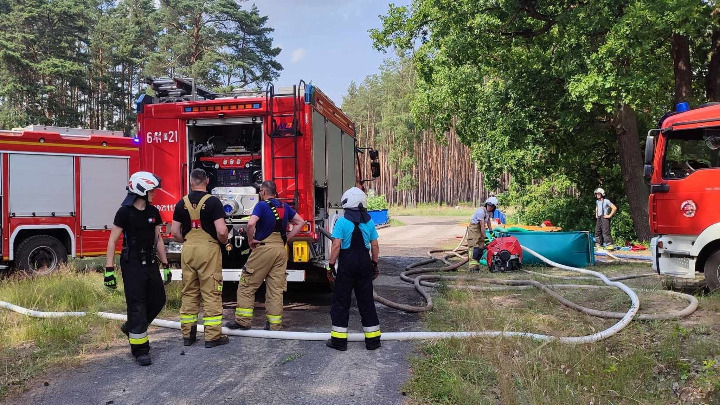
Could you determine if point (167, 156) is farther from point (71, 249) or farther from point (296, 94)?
point (71, 249)

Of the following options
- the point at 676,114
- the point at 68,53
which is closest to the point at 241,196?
the point at 676,114

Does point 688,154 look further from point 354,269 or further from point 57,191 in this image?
point 57,191

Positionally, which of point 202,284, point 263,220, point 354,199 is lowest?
point 202,284

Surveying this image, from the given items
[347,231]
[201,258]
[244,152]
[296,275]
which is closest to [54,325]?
[201,258]

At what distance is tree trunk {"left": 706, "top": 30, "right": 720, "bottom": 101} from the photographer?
44.0 feet

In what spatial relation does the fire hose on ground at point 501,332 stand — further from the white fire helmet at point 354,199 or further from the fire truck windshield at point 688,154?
the fire truck windshield at point 688,154

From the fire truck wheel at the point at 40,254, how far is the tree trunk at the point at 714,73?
1592 cm

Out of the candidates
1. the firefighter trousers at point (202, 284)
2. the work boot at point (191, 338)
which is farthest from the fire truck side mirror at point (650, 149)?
the work boot at point (191, 338)

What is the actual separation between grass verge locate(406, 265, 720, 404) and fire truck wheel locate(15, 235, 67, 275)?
7.70 meters

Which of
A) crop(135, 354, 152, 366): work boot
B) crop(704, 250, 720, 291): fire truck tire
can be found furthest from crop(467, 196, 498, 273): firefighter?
crop(135, 354, 152, 366): work boot

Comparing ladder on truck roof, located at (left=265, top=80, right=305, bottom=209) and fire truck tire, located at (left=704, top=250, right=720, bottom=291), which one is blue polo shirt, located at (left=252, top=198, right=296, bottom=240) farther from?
fire truck tire, located at (left=704, top=250, right=720, bottom=291)

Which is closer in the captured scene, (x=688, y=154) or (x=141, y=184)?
(x=141, y=184)

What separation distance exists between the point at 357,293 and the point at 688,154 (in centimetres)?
536

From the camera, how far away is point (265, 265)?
5.83m
